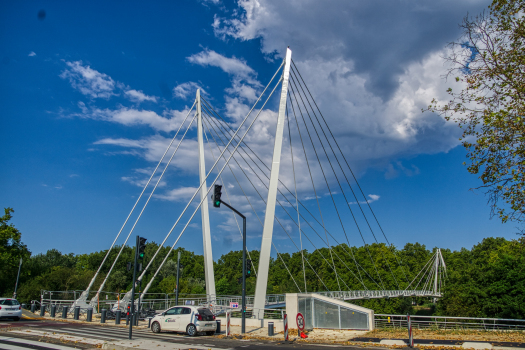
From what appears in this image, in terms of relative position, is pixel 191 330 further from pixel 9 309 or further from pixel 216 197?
pixel 9 309

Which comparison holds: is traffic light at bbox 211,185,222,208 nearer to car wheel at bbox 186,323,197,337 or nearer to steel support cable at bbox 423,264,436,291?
car wheel at bbox 186,323,197,337

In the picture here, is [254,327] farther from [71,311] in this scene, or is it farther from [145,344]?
[71,311]

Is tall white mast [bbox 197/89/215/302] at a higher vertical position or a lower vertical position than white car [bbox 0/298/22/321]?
higher

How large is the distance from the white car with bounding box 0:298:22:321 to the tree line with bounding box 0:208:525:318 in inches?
535

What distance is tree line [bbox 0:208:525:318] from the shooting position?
34438mm

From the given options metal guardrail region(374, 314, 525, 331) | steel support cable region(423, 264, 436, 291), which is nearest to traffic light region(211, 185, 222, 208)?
metal guardrail region(374, 314, 525, 331)

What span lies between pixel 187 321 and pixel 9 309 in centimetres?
1213

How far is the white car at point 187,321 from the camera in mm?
15391

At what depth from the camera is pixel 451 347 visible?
10.9m

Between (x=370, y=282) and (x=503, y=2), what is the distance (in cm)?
6541

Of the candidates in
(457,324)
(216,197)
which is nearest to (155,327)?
(216,197)

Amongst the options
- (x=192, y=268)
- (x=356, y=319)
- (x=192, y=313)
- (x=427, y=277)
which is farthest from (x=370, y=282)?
(x=192, y=313)

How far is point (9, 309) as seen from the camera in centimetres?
1975

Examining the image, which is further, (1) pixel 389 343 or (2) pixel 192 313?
(2) pixel 192 313
